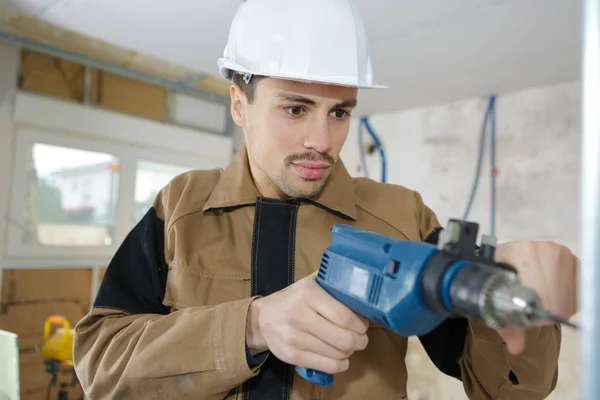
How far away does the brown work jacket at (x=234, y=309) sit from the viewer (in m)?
0.81

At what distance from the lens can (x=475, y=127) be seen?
247 cm

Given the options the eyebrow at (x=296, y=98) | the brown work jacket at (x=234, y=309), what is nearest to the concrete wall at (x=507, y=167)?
the brown work jacket at (x=234, y=309)

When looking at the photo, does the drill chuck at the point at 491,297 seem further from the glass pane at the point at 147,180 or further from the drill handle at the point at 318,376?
the glass pane at the point at 147,180

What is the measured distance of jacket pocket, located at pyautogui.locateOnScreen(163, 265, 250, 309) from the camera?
3.16 feet

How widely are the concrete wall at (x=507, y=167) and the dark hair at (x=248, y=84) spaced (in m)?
1.73

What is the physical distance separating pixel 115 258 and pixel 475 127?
208cm

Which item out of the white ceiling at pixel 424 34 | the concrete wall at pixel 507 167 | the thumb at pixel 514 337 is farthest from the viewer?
the concrete wall at pixel 507 167

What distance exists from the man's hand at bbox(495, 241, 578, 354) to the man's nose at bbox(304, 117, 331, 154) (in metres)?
0.45

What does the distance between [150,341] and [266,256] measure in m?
0.29

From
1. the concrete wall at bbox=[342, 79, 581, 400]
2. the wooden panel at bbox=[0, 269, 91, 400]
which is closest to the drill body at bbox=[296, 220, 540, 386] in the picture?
the concrete wall at bbox=[342, 79, 581, 400]

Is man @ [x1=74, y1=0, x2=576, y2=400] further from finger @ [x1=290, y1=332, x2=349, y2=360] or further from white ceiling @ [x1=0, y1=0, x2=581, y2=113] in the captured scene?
white ceiling @ [x1=0, y1=0, x2=581, y2=113]

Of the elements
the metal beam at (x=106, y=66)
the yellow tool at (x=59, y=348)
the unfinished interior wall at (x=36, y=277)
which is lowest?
the yellow tool at (x=59, y=348)

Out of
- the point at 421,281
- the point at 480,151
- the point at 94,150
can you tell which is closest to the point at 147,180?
the point at 94,150

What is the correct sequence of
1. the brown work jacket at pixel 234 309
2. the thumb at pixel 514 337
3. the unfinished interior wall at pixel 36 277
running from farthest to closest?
the unfinished interior wall at pixel 36 277 → the brown work jacket at pixel 234 309 → the thumb at pixel 514 337
